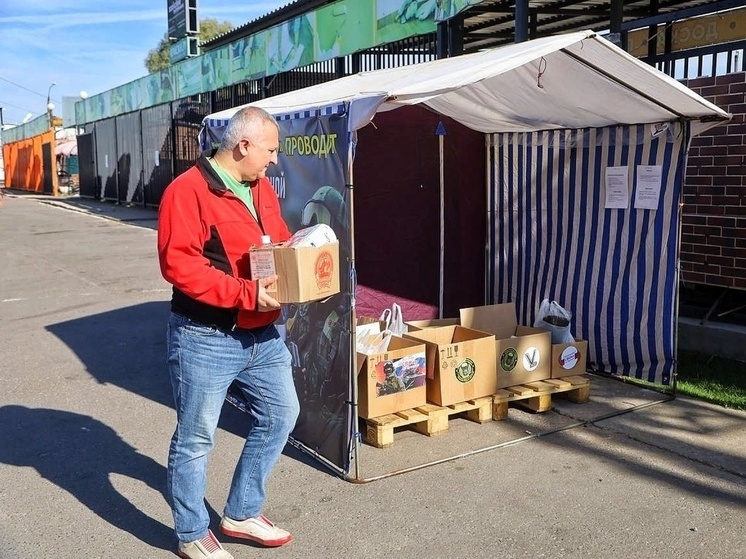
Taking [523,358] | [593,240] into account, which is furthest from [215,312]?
[593,240]

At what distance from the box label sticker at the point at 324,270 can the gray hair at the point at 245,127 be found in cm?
65

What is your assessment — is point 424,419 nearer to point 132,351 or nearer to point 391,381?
point 391,381

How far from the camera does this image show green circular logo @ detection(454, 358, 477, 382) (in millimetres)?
5078

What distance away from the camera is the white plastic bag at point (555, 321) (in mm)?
5859

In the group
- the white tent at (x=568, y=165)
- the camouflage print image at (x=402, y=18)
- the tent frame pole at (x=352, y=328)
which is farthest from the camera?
the camouflage print image at (x=402, y=18)

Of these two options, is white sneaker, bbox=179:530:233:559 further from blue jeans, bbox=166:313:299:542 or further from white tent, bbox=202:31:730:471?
white tent, bbox=202:31:730:471

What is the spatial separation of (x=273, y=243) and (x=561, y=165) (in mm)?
3740

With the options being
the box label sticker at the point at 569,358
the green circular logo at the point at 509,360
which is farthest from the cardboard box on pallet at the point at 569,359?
the green circular logo at the point at 509,360

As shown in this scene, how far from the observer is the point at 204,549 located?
3.33 meters

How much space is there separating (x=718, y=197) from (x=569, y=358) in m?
2.36

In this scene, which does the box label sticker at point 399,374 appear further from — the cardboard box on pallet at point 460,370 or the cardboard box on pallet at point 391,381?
the cardboard box on pallet at point 460,370

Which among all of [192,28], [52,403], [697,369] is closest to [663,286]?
[697,369]

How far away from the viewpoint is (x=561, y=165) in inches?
253

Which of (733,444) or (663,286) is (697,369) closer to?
(663,286)
